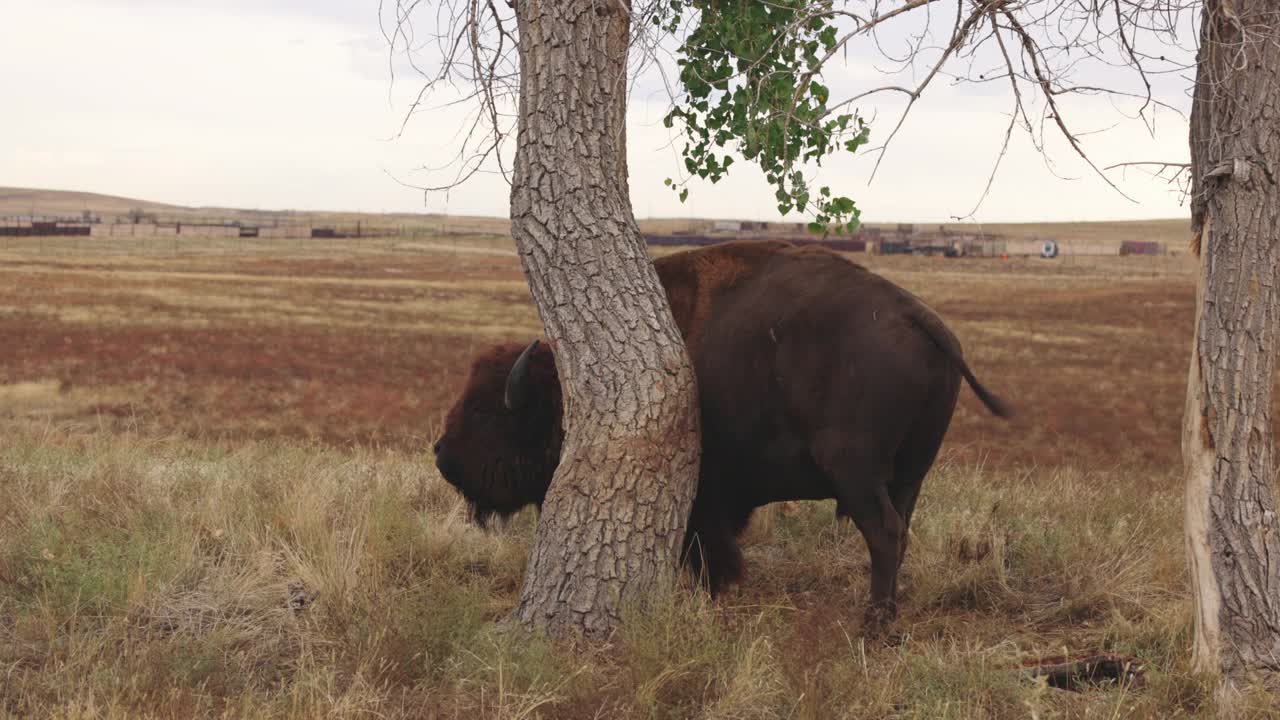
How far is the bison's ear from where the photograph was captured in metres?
5.90

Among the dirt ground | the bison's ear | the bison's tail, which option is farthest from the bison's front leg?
the dirt ground

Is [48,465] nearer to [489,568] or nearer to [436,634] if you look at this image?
[489,568]

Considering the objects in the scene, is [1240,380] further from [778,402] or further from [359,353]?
[359,353]

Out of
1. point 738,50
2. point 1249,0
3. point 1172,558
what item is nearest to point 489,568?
point 738,50

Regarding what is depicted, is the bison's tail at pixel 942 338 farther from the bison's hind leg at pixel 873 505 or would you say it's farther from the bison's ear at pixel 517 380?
the bison's ear at pixel 517 380

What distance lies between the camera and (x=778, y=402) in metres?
5.39

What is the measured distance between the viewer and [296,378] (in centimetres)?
2558

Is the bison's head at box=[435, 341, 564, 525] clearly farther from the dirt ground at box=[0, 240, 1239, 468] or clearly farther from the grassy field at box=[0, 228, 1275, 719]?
the dirt ground at box=[0, 240, 1239, 468]

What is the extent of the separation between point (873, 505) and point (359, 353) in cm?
2681

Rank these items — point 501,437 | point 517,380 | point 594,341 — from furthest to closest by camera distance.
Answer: point 501,437
point 517,380
point 594,341

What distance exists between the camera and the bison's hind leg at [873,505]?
16.5ft

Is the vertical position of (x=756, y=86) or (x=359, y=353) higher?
(x=756, y=86)

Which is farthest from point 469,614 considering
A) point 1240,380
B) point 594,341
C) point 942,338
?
point 1240,380

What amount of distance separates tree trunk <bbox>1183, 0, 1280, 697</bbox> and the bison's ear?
3317 millimetres
